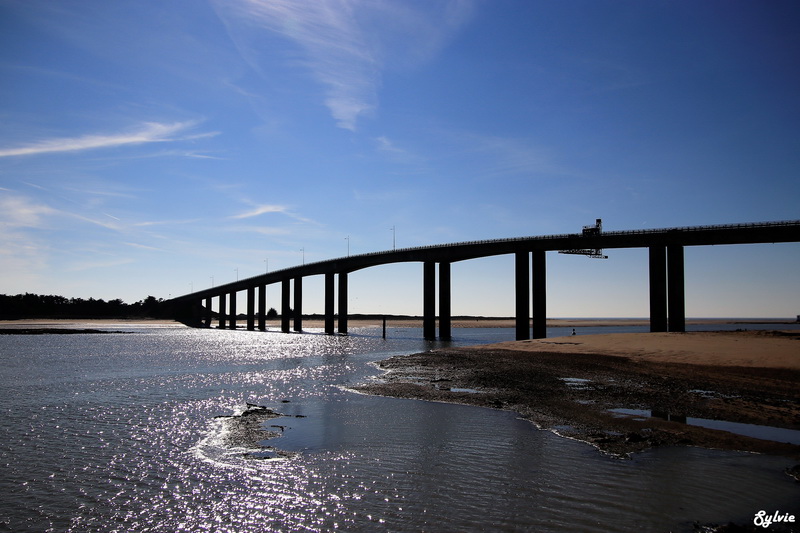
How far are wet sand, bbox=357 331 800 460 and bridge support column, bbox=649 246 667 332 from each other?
61.2 feet

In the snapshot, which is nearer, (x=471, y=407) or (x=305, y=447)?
(x=305, y=447)

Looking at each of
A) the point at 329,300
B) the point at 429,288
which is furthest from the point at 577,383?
the point at 329,300

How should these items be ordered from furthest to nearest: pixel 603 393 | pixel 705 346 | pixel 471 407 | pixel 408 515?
pixel 705 346 < pixel 603 393 < pixel 471 407 < pixel 408 515

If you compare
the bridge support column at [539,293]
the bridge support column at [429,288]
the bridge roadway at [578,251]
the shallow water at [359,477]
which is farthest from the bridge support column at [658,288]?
the shallow water at [359,477]

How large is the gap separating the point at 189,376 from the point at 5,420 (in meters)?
15.1

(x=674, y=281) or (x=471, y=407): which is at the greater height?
(x=674, y=281)

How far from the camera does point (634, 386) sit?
78.2 ft

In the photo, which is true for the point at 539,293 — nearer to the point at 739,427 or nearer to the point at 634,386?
the point at 634,386

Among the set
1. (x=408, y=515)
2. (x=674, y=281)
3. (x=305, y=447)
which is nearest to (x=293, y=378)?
(x=305, y=447)

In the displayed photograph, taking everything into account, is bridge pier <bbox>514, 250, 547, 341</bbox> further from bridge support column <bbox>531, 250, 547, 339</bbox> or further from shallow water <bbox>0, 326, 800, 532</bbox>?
shallow water <bbox>0, 326, 800, 532</bbox>

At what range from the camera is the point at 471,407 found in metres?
20.5

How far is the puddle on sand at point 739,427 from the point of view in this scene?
14.7 meters

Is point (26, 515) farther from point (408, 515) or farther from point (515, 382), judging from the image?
point (515, 382)

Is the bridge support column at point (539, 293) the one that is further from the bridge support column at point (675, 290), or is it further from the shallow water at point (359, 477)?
the shallow water at point (359, 477)
